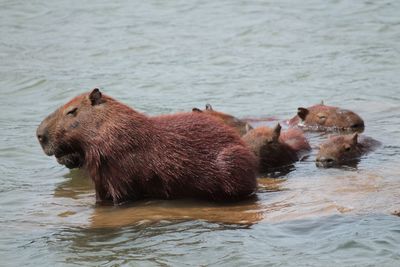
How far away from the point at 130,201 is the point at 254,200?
1138mm

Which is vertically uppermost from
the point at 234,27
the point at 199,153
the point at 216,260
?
the point at 234,27

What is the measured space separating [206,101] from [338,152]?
5110 millimetres

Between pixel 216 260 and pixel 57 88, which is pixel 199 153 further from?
pixel 57 88

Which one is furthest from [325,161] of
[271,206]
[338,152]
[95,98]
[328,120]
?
[95,98]

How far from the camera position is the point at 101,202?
28.6 feet

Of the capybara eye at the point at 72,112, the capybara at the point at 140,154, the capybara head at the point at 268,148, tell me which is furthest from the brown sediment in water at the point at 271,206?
the capybara eye at the point at 72,112

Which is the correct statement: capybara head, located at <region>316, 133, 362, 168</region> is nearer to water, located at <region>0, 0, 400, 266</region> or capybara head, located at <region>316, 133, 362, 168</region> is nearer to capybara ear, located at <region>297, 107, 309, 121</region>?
water, located at <region>0, 0, 400, 266</region>

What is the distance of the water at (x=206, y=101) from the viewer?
7305 millimetres

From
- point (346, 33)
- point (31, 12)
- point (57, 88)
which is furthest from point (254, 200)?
point (31, 12)

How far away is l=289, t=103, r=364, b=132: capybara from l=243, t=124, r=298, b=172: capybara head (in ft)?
7.10

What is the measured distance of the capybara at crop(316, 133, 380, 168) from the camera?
10.1 metres

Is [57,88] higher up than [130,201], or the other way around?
[57,88]

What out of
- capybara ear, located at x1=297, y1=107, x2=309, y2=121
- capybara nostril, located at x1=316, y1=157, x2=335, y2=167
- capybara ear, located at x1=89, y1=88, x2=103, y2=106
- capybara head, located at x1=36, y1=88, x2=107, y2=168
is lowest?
capybara nostril, located at x1=316, y1=157, x2=335, y2=167

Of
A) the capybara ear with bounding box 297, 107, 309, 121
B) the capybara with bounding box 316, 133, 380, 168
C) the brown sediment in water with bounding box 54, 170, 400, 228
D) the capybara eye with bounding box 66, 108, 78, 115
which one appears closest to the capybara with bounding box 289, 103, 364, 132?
the capybara ear with bounding box 297, 107, 309, 121
